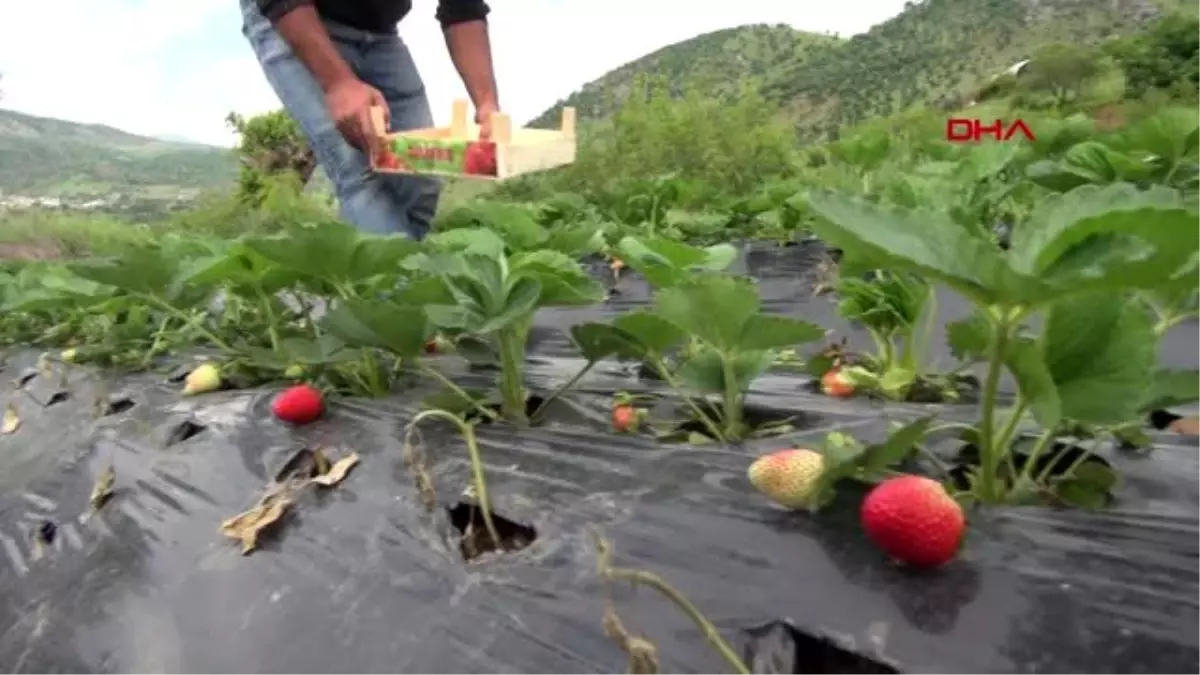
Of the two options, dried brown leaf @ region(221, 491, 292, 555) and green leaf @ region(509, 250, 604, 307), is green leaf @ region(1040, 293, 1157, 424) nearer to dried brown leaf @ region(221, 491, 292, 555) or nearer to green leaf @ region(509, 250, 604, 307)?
green leaf @ region(509, 250, 604, 307)

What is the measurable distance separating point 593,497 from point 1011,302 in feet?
1.47

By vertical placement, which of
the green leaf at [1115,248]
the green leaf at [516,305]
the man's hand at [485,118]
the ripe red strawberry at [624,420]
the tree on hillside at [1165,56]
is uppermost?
the tree on hillside at [1165,56]

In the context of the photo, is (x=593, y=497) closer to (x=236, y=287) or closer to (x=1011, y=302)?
(x=1011, y=302)

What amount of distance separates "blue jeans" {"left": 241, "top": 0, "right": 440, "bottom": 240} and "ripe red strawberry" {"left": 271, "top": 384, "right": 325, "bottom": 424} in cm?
75

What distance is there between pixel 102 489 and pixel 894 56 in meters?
26.0

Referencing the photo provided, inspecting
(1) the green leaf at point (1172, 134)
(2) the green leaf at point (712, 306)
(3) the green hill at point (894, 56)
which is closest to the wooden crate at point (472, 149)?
(2) the green leaf at point (712, 306)

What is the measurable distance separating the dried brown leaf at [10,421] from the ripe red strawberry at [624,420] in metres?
1.49

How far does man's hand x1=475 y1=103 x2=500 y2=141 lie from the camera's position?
181 cm

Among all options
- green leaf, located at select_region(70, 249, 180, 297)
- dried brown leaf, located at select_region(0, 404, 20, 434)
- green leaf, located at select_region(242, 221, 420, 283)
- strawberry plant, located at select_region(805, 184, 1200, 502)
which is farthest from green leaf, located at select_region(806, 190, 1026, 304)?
dried brown leaf, located at select_region(0, 404, 20, 434)

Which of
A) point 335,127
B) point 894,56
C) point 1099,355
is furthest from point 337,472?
point 894,56

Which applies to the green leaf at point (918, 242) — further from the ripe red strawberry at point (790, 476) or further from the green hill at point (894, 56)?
the green hill at point (894, 56)

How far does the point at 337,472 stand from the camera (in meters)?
1.11

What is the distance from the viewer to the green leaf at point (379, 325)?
3.57 feet

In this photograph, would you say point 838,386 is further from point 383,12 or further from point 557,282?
point 383,12
